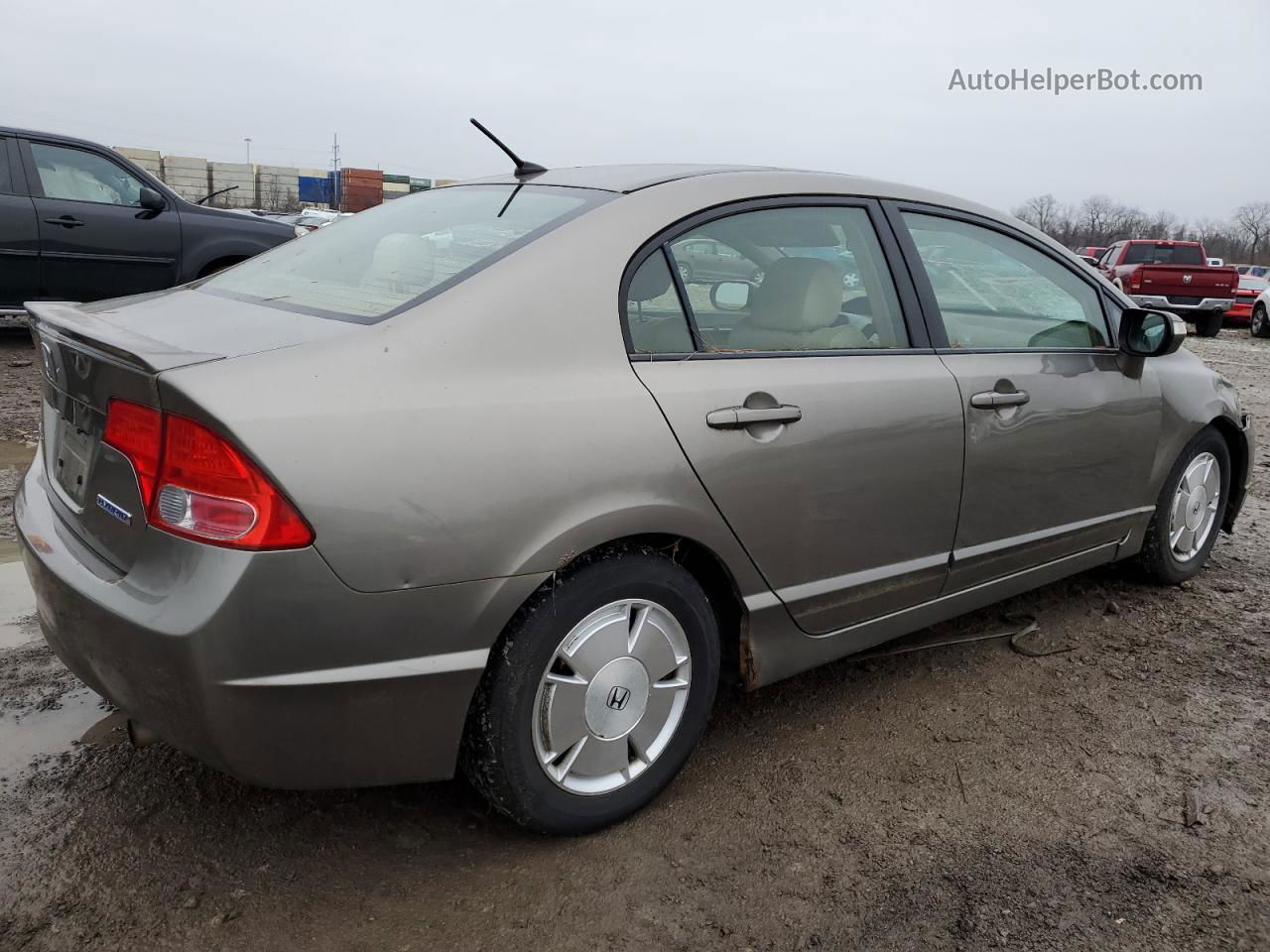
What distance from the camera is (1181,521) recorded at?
409 cm

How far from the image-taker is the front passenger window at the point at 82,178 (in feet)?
26.7

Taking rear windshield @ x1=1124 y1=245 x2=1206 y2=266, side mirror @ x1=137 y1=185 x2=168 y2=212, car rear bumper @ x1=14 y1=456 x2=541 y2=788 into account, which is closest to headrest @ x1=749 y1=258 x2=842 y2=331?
car rear bumper @ x1=14 y1=456 x2=541 y2=788

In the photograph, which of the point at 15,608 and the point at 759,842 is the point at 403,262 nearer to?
the point at 759,842

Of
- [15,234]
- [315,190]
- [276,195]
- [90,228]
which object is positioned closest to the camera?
[15,234]

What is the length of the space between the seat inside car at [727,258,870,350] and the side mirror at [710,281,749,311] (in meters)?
0.03

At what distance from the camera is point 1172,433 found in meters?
3.79

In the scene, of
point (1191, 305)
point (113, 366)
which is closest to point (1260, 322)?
point (1191, 305)

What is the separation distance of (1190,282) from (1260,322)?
52.7 inches

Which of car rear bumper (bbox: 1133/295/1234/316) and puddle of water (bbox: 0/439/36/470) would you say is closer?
puddle of water (bbox: 0/439/36/470)

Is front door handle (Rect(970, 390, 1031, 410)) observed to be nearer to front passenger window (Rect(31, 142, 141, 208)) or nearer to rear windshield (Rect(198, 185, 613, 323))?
rear windshield (Rect(198, 185, 613, 323))

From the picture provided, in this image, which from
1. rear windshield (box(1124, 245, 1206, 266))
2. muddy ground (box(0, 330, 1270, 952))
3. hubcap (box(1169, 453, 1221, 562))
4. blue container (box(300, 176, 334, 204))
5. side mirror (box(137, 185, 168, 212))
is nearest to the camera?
muddy ground (box(0, 330, 1270, 952))

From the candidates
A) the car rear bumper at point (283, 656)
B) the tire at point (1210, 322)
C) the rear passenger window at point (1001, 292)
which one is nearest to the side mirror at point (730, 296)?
the rear passenger window at point (1001, 292)

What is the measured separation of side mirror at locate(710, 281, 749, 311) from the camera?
2.60 m

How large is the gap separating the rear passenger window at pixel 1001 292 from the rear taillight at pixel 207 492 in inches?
81.2
